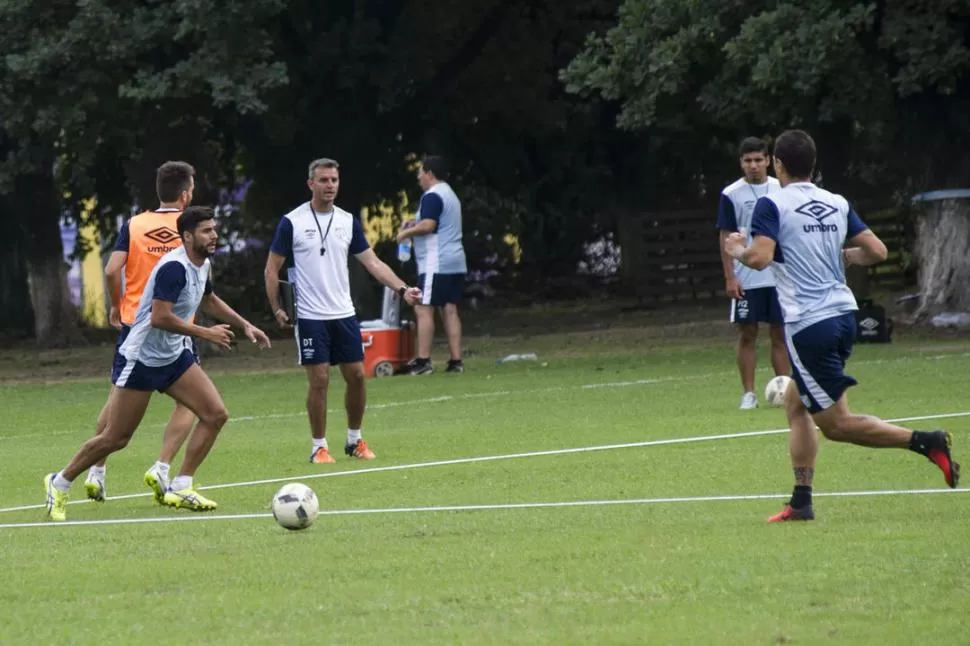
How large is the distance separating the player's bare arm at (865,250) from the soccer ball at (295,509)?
3.00m

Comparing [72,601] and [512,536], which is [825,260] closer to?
[512,536]

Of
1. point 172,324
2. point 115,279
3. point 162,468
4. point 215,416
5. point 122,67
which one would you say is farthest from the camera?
point 122,67

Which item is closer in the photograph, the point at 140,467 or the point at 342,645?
the point at 342,645

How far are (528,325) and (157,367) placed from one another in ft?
71.6

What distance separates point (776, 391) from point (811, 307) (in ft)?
22.1

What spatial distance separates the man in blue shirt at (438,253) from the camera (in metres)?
22.8

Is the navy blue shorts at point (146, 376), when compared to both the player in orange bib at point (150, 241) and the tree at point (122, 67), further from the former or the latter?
the tree at point (122, 67)

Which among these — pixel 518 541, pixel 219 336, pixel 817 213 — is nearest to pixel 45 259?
pixel 219 336

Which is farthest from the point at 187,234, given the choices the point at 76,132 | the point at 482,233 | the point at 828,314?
the point at 482,233

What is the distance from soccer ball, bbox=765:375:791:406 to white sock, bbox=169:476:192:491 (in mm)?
6159

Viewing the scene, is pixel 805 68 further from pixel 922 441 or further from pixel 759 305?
pixel 922 441

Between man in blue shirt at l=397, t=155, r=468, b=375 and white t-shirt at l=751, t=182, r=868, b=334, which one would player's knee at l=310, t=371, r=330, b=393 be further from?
man in blue shirt at l=397, t=155, r=468, b=375

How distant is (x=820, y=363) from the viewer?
9.85 metres

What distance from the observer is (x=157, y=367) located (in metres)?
11.6
